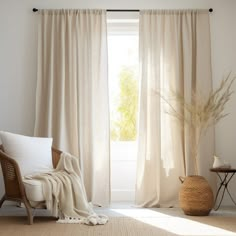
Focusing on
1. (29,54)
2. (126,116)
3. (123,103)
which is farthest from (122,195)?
(29,54)

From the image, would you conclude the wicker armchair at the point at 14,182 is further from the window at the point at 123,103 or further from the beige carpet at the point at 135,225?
the window at the point at 123,103

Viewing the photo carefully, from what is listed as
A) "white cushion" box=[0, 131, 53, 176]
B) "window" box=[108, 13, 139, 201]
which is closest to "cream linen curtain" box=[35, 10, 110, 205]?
"window" box=[108, 13, 139, 201]

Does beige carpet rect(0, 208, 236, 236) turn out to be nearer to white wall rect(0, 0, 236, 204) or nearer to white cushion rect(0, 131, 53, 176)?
white cushion rect(0, 131, 53, 176)

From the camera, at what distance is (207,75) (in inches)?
209

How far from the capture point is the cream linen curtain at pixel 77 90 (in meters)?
5.24

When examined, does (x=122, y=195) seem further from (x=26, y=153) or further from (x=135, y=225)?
(x=26, y=153)

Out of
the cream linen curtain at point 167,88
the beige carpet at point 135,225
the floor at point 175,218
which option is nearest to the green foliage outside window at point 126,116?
the cream linen curtain at point 167,88

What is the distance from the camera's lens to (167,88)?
17.6ft

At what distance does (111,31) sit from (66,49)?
74 centimetres

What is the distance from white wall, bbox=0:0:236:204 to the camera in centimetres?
541

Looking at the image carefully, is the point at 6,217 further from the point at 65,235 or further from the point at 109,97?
the point at 109,97

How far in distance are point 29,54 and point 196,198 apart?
272 centimetres

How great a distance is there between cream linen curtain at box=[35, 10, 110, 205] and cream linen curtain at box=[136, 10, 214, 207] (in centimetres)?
48

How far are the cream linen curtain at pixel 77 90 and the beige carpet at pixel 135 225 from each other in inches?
29.9
